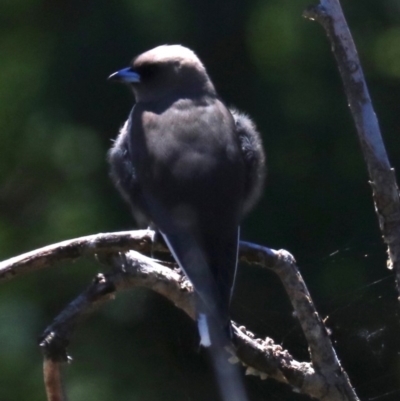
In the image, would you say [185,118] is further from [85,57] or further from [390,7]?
[390,7]

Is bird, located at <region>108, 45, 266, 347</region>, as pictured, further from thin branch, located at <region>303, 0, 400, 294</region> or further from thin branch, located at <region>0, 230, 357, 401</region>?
thin branch, located at <region>303, 0, 400, 294</region>

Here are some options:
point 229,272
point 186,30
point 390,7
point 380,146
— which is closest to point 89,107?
point 186,30

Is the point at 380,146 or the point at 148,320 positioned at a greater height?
the point at 380,146

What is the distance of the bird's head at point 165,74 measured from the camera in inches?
122

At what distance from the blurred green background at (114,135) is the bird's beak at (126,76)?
22 cm

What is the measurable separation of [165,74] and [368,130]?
1.39m

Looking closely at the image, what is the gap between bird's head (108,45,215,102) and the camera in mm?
3092

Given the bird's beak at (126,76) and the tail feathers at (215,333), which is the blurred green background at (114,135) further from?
the tail feathers at (215,333)

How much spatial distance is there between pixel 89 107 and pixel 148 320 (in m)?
0.68

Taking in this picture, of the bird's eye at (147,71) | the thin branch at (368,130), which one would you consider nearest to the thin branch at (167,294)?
the thin branch at (368,130)

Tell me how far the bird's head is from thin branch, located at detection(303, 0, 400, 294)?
3.87 ft

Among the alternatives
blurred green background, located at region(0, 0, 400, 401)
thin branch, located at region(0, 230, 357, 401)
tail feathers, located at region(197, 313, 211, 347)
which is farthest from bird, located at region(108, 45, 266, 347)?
blurred green background, located at region(0, 0, 400, 401)

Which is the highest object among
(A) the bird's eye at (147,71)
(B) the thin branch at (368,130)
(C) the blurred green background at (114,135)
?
(B) the thin branch at (368,130)

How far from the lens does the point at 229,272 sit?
2.15 m
